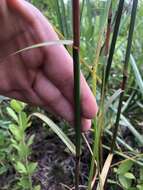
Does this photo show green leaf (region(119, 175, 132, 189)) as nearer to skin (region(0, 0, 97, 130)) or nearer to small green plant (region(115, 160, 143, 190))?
small green plant (region(115, 160, 143, 190))

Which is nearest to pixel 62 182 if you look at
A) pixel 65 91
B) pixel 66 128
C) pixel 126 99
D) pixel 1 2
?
pixel 66 128

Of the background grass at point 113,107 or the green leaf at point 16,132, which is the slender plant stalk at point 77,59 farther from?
the green leaf at point 16,132

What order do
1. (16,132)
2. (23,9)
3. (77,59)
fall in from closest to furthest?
(77,59)
(23,9)
(16,132)

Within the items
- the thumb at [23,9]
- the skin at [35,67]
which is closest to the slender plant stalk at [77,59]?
the skin at [35,67]

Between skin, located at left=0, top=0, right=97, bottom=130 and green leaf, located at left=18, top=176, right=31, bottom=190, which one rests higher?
skin, located at left=0, top=0, right=97, bottom=130

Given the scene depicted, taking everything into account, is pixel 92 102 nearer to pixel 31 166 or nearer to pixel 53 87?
pixel 53 87

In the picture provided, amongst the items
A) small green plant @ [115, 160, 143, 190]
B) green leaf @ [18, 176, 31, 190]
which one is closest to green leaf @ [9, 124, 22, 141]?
green leaf @ [18, 176, 31, 190]

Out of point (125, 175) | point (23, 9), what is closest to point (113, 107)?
point (125, 175)

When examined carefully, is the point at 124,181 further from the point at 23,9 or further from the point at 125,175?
the point at 23,9
